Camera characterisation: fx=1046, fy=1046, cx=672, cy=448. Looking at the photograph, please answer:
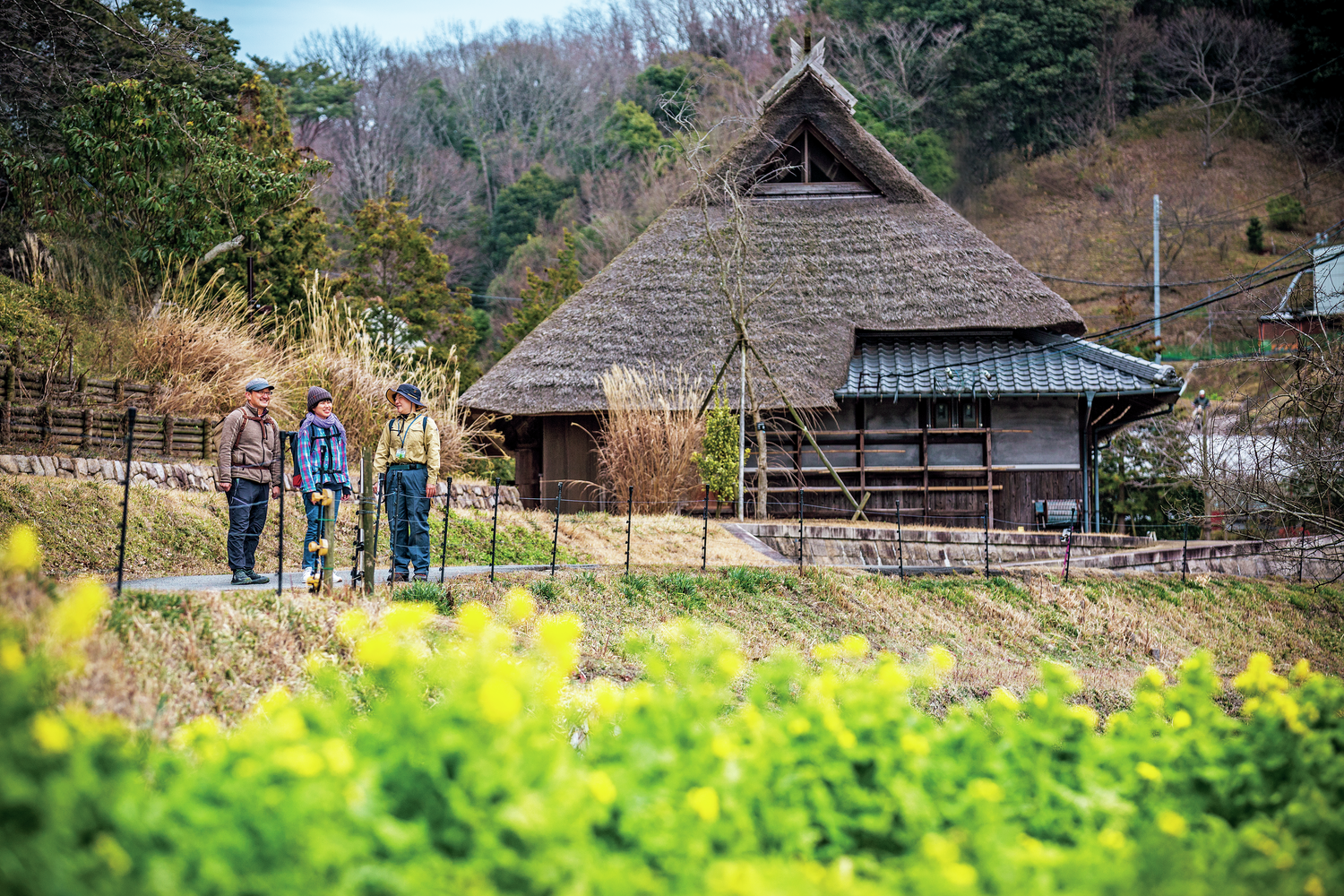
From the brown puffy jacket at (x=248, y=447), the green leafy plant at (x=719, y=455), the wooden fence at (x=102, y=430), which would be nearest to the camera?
the brown puffy jacket at (x=248, y=447)

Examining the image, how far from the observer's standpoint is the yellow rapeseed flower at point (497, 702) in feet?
7.27

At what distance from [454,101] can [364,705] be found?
4925cm

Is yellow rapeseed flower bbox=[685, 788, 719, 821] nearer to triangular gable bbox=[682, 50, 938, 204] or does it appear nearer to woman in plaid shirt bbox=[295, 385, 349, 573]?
woman in plaid shirt bbox=[295, 385, 349, 573]

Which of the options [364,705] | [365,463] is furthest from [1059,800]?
[365,463]

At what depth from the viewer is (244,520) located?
708cm

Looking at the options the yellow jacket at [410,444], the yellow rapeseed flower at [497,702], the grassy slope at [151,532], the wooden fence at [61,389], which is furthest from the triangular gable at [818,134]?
the yellow rapeseed flower at [497,702]

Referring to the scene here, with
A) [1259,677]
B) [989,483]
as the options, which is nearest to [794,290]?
[989,483]

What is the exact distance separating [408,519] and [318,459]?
0.87 metres

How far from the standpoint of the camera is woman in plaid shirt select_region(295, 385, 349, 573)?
707 centimetres

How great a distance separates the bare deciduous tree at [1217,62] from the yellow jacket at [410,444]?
4207cm

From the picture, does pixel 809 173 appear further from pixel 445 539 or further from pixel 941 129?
pixel 941 129

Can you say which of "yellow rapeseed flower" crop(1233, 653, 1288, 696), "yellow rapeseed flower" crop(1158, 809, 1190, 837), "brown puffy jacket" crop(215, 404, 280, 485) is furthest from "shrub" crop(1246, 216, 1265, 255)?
"yellow rapeseed flower" crop(1158, 809, 1190, 837)

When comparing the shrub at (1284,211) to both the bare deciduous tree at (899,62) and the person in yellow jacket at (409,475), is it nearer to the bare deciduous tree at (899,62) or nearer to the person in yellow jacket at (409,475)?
the bare deciduous tree at (899,62)

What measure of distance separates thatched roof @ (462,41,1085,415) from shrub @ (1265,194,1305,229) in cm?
2559
